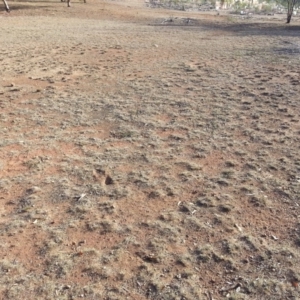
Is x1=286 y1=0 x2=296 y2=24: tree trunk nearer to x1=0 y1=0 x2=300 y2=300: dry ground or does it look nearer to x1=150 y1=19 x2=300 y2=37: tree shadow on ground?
x1=150 y1=19 x2=300 y2=37: tree shadow on ground

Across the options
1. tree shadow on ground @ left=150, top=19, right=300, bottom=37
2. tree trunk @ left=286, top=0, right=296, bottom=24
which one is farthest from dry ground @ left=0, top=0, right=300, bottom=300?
tree trunk @ left=286, top=0, right=296, bottom=24

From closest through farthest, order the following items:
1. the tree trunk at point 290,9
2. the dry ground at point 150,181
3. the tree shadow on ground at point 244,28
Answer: the dry ground at point 150,181, the tree shadow on ground at point 244,28, the tree trunk at point 290,9

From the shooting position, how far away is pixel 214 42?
41.4 ft

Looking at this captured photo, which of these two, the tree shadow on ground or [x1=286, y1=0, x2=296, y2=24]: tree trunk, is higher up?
[x1=286, y1=0, x2=296, y2=24]: tree trunk

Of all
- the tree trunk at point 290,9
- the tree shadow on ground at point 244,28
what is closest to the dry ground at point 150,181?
the tree shadow on ground at point 244,28

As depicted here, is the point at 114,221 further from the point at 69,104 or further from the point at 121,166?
the point at 69,104

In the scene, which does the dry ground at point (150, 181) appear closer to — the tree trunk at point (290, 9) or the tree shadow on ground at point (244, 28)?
the tree shadow on ground at point (244, 28)

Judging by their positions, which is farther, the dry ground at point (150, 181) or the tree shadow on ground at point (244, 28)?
the tree shadow on ground at point (244, 28)

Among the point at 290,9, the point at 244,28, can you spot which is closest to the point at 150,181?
the point at 244,28

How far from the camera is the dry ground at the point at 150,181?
3.00 meters

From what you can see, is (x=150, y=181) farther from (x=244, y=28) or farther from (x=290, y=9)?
(x=290, y=9)

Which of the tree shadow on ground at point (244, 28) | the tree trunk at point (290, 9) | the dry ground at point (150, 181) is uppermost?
the tree trunk at point (290, 9)

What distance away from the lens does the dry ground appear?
9.83 feet

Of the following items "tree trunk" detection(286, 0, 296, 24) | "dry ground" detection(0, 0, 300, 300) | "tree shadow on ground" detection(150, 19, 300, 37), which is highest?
"tree trunk" detection(286, 0, 296, 24)
